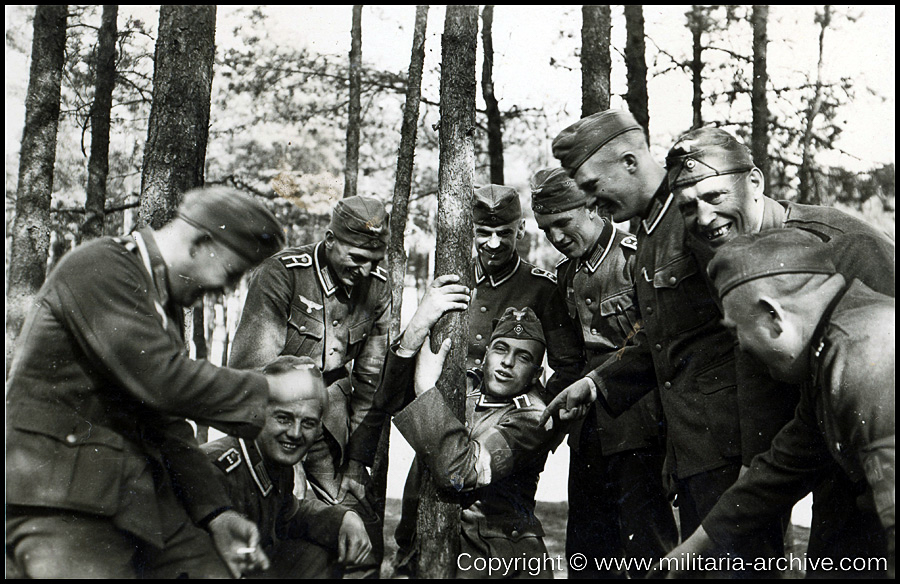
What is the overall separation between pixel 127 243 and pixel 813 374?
8.31 feet

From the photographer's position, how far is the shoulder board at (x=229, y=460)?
337cm

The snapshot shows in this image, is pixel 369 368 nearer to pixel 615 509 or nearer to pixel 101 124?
pixel 615 509

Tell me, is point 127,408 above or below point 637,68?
below

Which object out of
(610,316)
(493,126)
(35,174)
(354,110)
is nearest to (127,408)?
(610,316)

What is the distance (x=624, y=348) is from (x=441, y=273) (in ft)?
3.52

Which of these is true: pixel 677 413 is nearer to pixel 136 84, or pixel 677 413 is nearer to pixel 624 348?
pixel 624 348

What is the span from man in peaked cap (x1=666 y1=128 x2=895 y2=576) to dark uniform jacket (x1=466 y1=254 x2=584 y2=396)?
129 cm

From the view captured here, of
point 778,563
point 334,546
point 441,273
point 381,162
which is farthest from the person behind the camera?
point 381,162

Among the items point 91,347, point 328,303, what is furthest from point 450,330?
point 91,347

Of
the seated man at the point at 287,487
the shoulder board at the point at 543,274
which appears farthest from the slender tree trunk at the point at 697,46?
the seated man at the point at 287,487

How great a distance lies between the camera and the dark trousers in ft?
13.5

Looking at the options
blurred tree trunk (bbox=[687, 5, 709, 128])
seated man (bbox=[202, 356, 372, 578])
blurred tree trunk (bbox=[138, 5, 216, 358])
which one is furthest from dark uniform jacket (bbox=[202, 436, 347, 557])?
blurred tree trunk (bbox=[687, 5, 709, 128])

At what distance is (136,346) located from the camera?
289 centimetres

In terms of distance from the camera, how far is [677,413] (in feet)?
12.0
